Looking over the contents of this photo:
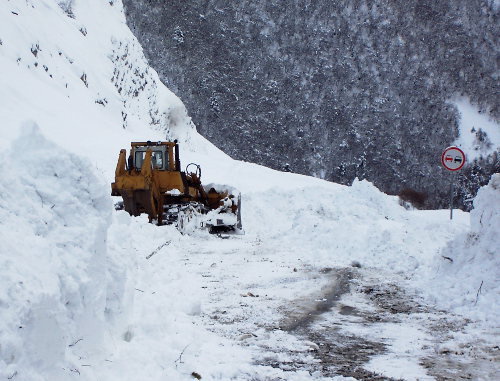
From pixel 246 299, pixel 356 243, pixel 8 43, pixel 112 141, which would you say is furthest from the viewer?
pixel 112 141

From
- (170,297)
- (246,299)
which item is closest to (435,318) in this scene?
(246,299)

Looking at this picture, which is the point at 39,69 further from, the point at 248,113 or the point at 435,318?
the point at 248,113

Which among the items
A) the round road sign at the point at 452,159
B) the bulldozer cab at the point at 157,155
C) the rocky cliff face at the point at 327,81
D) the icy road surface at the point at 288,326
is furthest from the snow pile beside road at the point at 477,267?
the rocky cliff face at the point at 327,81

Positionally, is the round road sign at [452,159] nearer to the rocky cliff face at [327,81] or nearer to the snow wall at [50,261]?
the snow wall at [50,261]

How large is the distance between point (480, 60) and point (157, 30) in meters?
52.6

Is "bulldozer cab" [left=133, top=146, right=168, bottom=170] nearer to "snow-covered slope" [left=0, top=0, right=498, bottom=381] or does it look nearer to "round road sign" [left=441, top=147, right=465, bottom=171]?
"snow-covered slope" [left=0, top=0, right=498, bottom=381]

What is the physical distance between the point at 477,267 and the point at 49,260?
579 cm

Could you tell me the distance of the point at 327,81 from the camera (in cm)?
8006

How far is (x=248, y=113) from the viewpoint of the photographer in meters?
74.1

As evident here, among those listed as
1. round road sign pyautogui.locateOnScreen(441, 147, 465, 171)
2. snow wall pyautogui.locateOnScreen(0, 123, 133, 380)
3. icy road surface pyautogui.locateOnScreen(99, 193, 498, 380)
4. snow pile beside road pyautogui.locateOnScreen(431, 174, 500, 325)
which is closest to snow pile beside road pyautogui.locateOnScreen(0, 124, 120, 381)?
snow wall pyautogui.locateOnScreen(0, 123, 133, 380)

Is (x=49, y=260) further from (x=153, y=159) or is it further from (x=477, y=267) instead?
(x=153, y=159)

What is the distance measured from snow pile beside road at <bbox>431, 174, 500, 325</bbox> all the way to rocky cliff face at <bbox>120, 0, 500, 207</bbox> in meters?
62.5

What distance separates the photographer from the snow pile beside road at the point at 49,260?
10.7 feet

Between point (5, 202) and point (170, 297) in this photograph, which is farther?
point (170, 297)
